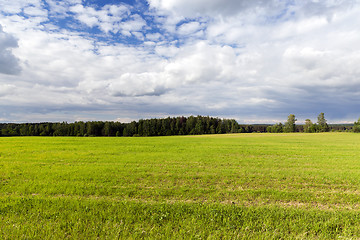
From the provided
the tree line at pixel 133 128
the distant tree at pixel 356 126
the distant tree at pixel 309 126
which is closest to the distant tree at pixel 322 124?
the distant tree at pixel 309 126

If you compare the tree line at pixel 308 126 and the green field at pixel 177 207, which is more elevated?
the tree line at pixel 308 126

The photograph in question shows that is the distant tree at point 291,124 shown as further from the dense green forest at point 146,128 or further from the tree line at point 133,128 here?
the tree line at point 133,128

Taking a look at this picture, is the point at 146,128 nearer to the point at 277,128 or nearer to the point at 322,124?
the point at 277,128

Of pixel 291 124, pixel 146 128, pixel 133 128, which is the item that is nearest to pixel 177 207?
pixel 146 128

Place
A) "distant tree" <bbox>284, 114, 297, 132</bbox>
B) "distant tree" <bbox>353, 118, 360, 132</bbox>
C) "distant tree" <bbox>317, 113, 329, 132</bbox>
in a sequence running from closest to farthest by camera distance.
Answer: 1. "distant tree" <bbox>353, 118, 360, 132</bbox>
2. "distant tree" <bbox>317, 113, 329, 132</bbox>
3. "distant tree" <bbox>284, 114, 297, 132</bbox>

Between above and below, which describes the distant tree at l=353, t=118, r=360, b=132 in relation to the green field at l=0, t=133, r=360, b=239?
above

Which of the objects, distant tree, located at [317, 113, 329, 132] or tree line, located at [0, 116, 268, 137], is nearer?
tree line, located at [0, 116, 268, 137]

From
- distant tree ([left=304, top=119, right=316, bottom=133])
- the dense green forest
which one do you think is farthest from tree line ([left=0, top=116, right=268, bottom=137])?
distant tree ([left=304, top=119, right=316, bottom=133])

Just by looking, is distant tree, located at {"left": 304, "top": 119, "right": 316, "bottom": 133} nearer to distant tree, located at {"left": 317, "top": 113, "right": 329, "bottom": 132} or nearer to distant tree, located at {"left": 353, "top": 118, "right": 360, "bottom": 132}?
distant tree, located at {"left": 317, "top": 113, "right": 329, "bottom": 132}

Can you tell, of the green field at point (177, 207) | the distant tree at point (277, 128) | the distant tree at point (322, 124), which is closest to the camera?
the green field at point (177, 207)

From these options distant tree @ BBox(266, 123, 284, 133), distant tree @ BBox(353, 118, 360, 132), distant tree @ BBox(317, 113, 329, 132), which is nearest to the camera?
distant tree @ BBox(353, 118, 360, 132)

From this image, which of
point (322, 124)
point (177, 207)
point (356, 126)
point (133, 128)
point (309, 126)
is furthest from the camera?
point (309, 126)

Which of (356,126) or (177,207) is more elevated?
(356,126)

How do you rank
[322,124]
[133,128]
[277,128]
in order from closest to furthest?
1. [133,128]
2. [322,124]
3. [277,128]
